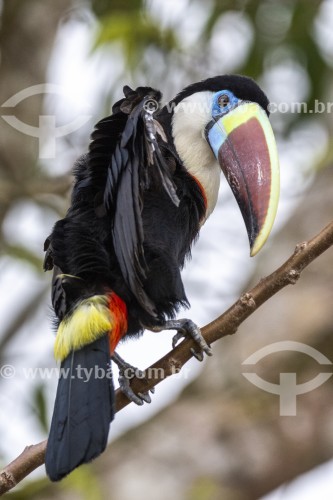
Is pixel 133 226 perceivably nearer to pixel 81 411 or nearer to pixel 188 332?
pixel 188 332

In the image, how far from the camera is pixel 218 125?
4.32 metres

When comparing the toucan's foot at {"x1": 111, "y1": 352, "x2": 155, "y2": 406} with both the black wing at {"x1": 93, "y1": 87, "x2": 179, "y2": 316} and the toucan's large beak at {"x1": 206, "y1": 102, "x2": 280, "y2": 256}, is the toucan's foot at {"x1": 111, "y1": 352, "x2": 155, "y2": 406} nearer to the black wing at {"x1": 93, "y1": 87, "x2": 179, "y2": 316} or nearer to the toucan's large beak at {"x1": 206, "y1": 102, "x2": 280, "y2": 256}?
the black wing at {"x1": 93, "y1": 87, "x2": 179, "y2": 316}

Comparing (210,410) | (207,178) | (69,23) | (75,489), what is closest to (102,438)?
(207,178)

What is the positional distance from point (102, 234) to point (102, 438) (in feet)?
2.84

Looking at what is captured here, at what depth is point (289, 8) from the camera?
6148mm

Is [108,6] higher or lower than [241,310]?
higher

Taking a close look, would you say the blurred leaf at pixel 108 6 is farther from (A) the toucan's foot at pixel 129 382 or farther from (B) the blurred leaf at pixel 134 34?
(A) the toucan's foot at pixel 129 382

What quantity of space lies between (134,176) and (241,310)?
0.62 metres

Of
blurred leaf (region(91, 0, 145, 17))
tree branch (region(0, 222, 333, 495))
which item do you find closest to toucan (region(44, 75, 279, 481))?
tree branch (region(0, 222, 333, 495))

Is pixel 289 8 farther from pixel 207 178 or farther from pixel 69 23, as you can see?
pixel 207 178

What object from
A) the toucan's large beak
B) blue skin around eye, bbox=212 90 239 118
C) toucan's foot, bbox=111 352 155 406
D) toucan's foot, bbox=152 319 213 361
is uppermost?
blue skin around eye, bbox=212 90 239 118

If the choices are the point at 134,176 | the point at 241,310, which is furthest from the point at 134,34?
the point at 241,310

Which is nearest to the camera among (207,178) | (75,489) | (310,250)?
(310,250)

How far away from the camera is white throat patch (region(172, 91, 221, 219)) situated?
13.9 feet
